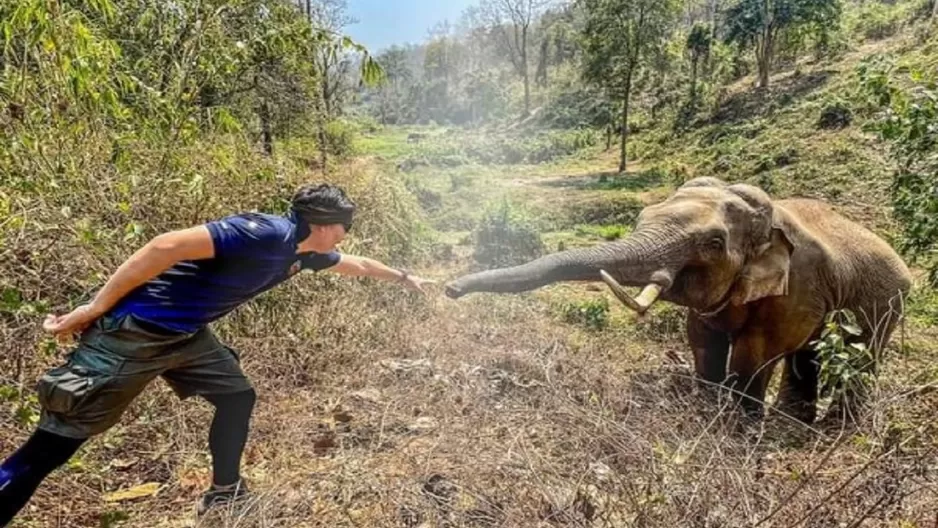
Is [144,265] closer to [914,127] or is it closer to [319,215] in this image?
[319,215]

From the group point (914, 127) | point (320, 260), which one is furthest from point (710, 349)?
point (320, 260)

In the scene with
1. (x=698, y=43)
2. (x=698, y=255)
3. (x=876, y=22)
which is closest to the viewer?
(x=698, y=255)

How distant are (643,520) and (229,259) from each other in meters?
1.70

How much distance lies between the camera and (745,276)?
4133 mm

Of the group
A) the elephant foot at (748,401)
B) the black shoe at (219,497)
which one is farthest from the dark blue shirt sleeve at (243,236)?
the elephant foot at (748,401)

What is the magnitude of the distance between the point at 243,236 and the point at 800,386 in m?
4.15

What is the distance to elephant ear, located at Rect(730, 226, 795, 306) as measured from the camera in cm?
414

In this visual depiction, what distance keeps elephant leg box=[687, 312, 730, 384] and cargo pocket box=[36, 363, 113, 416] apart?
3.84m

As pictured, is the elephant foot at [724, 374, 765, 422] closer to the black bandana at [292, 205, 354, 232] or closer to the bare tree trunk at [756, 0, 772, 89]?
the black bandana at [292, 205, 354, 232]

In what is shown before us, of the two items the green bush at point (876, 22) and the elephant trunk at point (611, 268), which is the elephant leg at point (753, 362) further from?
the green bush at point (876, 22)

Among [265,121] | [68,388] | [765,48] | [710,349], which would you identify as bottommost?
[710,349]

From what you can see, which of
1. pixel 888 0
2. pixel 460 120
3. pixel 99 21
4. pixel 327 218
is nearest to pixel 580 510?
pixel 327 218

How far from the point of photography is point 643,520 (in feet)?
7.65

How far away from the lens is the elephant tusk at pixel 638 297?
3412 millimetres
